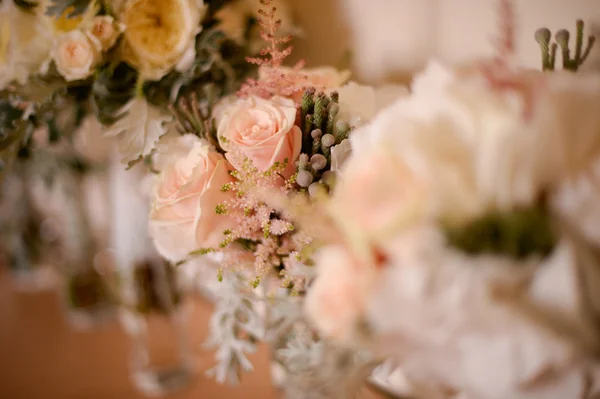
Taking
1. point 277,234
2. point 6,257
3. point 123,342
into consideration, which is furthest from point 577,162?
point 6,257

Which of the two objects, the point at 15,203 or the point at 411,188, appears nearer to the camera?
the point at 411,188

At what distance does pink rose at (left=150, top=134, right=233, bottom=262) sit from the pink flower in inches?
8.1

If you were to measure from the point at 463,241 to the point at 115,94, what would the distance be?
55 cm

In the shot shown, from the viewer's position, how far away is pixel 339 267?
1.07 feet

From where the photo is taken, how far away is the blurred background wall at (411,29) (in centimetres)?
57

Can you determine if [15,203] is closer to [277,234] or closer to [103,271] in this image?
[103,271]

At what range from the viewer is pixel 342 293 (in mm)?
320

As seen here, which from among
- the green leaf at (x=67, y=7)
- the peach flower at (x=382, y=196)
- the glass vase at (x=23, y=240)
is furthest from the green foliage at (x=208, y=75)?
the glass vase at (x=23, y=240)

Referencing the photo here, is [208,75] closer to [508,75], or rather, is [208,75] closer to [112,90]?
[112,90]

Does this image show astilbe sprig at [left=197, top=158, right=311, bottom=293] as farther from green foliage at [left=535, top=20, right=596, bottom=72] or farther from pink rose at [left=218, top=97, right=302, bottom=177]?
green foliage at [left=535, top=20, right=596, bottom=72]

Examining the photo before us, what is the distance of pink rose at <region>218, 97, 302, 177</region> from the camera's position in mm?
489

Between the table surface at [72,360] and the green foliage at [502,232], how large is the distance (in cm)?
70

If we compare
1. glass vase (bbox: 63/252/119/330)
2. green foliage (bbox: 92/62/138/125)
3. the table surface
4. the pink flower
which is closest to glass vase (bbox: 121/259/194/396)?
the table surface

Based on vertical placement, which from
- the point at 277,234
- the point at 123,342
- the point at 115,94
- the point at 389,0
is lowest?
the point at 123,342
